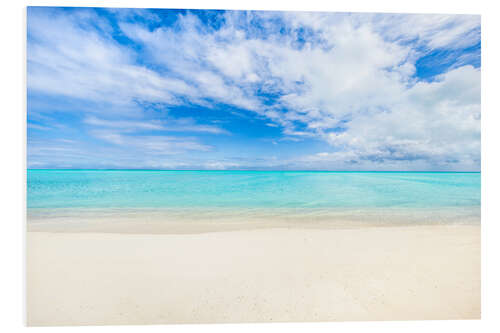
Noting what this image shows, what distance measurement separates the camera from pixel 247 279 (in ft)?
6.06

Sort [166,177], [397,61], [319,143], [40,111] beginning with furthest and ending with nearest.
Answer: [166,177] → [319,143] → [397,61] → [40,111]

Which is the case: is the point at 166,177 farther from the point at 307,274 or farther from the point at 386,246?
the point at 386,246

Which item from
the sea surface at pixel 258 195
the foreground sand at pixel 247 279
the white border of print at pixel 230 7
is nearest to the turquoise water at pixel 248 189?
the sea surface at pixel 258 195

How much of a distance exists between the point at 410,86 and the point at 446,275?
69.6 inches

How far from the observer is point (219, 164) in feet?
7.64

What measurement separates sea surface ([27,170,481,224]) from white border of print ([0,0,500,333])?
0.12 m

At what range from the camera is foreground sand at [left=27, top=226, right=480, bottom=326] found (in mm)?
1717

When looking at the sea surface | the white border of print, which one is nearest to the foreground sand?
the white border of print

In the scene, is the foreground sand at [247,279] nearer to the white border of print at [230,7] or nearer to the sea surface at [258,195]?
the white border of print at [230,7]

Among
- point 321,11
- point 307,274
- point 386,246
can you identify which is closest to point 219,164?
point 307,274

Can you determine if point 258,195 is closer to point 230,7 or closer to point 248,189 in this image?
point 248,189

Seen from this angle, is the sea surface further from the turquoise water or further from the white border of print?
the white border of print

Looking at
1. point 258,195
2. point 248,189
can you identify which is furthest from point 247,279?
point 248,189

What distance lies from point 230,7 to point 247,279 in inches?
94.3
